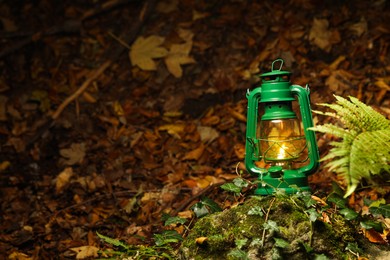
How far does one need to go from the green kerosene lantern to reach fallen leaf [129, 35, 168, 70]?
7.71 feet

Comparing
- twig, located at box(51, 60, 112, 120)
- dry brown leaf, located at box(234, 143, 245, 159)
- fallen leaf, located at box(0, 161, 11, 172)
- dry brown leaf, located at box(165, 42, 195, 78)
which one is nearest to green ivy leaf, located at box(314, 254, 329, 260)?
dry brown leaf, located at box(234, 143, 245, 159)

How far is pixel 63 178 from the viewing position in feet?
13.0

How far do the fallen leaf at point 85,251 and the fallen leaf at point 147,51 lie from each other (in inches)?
86.4

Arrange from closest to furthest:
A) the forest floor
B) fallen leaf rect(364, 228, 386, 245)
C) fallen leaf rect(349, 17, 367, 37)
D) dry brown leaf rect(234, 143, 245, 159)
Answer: fallen leaf rect(364, 228, 386, 245) → the forest floor → dry brown leaf rect(234, 143, 245, 159) → fallen leaf rect(349, 17, 367, 37)

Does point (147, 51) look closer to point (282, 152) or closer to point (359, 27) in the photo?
point (359, 27)

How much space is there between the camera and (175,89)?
180 inches

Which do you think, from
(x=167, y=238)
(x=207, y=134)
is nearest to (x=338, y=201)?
(x=167, y=238)

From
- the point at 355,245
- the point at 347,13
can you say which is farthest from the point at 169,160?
the point at 347,13

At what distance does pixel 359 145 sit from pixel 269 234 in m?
0.62

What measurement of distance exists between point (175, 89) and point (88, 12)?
1.65 m

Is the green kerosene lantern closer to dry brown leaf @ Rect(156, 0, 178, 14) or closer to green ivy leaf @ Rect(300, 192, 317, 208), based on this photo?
green ivy leaf @ Rect(300, 192, 317, 208)

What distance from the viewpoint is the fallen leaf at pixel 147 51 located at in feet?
15.7

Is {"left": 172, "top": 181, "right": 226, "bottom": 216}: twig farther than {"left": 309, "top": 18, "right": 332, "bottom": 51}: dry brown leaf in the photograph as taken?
No

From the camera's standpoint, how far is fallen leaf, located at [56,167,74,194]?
3.88m
